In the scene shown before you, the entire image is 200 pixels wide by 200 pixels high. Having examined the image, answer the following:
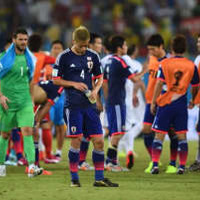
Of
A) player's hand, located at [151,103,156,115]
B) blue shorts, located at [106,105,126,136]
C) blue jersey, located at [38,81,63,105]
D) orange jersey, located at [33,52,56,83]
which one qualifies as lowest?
blue shorts, located at [106,105,126,136]

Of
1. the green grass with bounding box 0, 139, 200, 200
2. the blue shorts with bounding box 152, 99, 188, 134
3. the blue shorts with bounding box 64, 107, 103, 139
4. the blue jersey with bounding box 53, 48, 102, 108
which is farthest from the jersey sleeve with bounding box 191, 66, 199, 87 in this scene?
the blue shorts with bounding box 64, 107, 103, 139

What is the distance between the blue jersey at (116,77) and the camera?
12.3 metres

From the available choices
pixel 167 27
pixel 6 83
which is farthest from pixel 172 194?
pixel 167 27

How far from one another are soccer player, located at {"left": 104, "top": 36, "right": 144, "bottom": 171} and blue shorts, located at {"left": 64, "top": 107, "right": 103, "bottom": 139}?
263 centimetres

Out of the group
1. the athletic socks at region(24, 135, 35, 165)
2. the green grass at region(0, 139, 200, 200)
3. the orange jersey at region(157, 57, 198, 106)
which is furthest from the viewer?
the orange jersey at region(157, 57, 198, 106)

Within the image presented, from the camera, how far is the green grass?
28.6 ft

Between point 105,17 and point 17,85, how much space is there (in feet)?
49.5

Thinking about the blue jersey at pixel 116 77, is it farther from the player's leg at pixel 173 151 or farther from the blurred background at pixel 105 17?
the blurred background at pixel 105 17

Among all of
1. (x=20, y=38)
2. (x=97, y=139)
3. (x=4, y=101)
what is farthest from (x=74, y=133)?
(x=20, y=38)

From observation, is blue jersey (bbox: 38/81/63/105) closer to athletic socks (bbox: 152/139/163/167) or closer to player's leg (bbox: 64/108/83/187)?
athletic socks (bbox: 152/139/163/167)

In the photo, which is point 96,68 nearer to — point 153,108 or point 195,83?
point 153,108

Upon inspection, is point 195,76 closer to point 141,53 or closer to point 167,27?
point 141,53

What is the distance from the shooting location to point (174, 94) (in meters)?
11.6

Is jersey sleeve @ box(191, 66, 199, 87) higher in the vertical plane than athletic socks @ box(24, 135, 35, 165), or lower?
Result: higher
